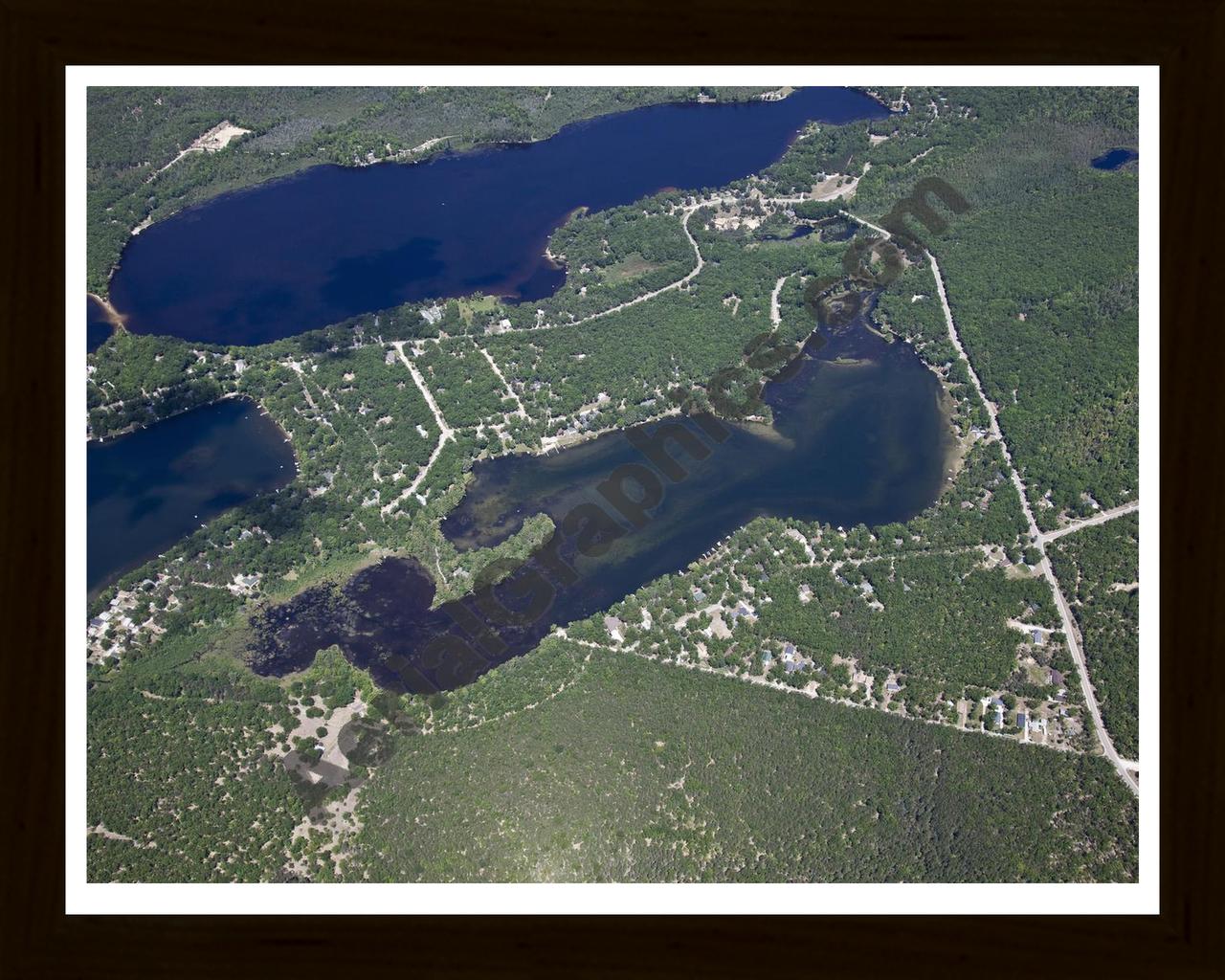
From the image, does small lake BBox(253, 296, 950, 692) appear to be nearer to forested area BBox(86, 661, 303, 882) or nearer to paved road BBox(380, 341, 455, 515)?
paved road BBox(380, 341, 455, 515)

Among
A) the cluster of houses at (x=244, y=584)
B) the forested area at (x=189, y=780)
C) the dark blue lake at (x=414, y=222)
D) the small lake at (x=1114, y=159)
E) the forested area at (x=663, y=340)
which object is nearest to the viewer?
the forested area at (x=189, y=780)

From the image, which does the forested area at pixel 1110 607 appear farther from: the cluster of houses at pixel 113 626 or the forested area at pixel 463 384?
the cluster of houses at pixel 113 626

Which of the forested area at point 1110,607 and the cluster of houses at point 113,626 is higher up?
the cluster of houses at point 113,626

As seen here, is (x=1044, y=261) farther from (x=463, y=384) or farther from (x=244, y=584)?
(x=244, y=584)

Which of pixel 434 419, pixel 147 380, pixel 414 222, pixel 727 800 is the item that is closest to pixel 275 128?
pixel 414 222

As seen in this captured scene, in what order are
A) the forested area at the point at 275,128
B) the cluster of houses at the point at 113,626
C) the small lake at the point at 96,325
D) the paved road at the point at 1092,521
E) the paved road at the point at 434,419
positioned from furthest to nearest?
the forested area at the point at 275,128
the small lake at the point at 96,325
the paved road at the point at 434,419
the paved road at the point at 1092,521
the cluster of houses at the point at 113,626

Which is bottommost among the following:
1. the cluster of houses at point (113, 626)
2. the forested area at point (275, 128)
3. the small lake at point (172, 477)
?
the cluster of houses at point (113, 626)

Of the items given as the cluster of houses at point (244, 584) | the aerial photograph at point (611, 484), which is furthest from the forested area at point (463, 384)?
the cluster of houses at point (244, 584)
